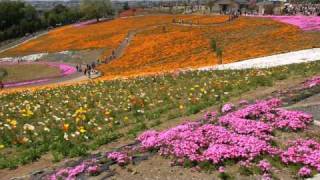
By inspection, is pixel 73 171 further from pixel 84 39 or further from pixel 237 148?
pixel 84 39

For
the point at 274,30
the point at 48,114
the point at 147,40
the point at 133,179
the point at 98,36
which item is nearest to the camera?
the point at 133,179

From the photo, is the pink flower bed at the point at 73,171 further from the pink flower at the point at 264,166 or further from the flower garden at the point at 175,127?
the pink flower at the point at 264,166

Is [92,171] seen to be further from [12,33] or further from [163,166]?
[12,33]

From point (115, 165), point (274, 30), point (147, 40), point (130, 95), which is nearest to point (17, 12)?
point (147, 40)

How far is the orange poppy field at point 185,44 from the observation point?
5991 cm

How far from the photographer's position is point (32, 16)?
630 ft

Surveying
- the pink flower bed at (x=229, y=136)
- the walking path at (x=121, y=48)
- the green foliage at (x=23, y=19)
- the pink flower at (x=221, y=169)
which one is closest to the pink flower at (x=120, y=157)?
the pink flower bed at (x=229, y=136)

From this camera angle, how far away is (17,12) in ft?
615

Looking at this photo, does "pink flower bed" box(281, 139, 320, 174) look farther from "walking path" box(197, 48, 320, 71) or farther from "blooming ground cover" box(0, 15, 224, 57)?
"blooming ground cover" box(0, 15, 224, 57)

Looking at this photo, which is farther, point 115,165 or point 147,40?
point 147,40

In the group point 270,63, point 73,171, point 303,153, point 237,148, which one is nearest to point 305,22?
point 270,63

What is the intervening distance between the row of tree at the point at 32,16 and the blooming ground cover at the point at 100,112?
146 meters

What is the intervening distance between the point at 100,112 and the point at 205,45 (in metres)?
52.7

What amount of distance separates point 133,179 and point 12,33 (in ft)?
549
